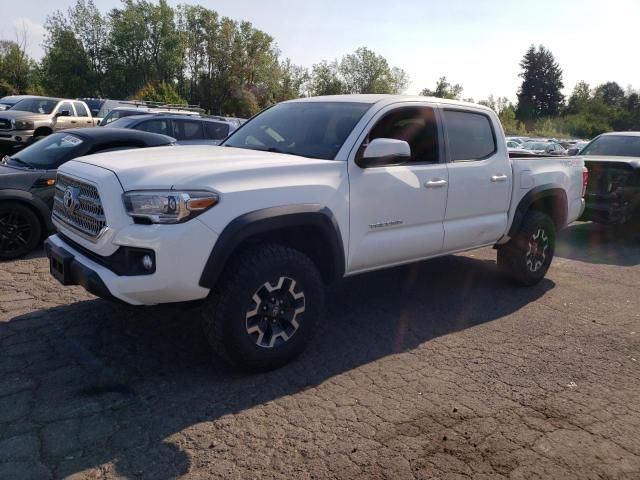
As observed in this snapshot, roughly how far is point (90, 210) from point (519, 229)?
13.7 feet

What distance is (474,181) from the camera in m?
4.92

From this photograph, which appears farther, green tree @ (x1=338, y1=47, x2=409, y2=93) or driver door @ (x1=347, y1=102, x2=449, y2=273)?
green tree @ (x1=338, y1=47, x2=409, y2=93)


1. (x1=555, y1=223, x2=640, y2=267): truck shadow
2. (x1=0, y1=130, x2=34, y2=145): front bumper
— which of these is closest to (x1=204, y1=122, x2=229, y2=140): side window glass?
(x1=0, y1=130, x2=34, y2=145): front bumper

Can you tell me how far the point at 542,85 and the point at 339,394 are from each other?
9496cm

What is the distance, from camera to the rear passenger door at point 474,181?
480cm

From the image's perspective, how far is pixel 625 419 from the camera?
3.34 meters

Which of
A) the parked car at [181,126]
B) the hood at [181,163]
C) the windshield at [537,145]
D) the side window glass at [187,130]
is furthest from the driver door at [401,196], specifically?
the windshield at [537,145]

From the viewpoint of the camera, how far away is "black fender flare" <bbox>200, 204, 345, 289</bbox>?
127 inches

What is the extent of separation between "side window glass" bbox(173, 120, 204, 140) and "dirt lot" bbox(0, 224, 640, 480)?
627 cm

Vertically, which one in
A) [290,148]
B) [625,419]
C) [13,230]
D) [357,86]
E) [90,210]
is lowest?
[625,419]

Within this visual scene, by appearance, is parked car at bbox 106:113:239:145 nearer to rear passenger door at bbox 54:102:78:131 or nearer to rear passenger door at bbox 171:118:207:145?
rear passenger door at bbox 171:118:207:145

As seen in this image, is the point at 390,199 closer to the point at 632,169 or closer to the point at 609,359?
the point at 609,359

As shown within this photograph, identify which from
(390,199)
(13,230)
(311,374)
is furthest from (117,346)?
(13,230)

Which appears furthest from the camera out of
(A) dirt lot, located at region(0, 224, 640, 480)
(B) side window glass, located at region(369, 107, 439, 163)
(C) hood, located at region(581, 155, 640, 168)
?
(C) hood, located at region(581, 155, 640, 168)
